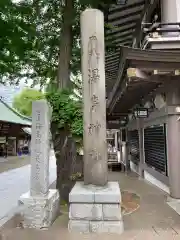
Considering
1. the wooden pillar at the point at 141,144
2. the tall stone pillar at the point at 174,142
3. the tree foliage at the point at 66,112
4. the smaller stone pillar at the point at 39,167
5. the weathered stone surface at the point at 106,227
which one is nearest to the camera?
the weathered stone surface at the point at 106,227

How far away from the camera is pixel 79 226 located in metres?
6.07

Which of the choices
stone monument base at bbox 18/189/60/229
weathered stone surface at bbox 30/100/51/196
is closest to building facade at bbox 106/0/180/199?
weathered stone surface at bbox 30/100/51/196

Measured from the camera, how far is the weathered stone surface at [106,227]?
5.98 m

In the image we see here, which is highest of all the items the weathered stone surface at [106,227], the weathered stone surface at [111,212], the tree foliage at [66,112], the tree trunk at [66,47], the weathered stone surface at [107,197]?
the tree trunk at [66,47]

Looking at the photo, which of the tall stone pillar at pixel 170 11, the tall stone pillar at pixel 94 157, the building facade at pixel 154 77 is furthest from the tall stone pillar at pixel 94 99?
the tall stone pillar at pixel 170 11

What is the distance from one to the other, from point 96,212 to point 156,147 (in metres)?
5.40

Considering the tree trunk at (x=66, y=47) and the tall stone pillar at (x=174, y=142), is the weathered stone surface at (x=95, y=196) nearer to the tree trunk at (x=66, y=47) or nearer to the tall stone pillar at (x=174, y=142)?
the tall stone pillar at (x=174, y=142)

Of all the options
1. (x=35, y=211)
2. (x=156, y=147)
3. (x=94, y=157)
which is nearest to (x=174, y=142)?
(x=156, y=147)

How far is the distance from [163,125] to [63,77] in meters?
3.87

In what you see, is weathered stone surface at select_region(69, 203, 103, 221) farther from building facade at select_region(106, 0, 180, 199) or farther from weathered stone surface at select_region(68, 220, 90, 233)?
building facade at select_region(106, 0, 180, 199)

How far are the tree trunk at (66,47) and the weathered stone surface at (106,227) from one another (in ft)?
17.6

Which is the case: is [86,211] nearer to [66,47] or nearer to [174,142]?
[174,142]

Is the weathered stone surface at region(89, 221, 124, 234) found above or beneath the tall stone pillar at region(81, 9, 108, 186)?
beneath

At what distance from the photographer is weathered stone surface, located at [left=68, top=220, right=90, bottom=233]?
606 centimetres
